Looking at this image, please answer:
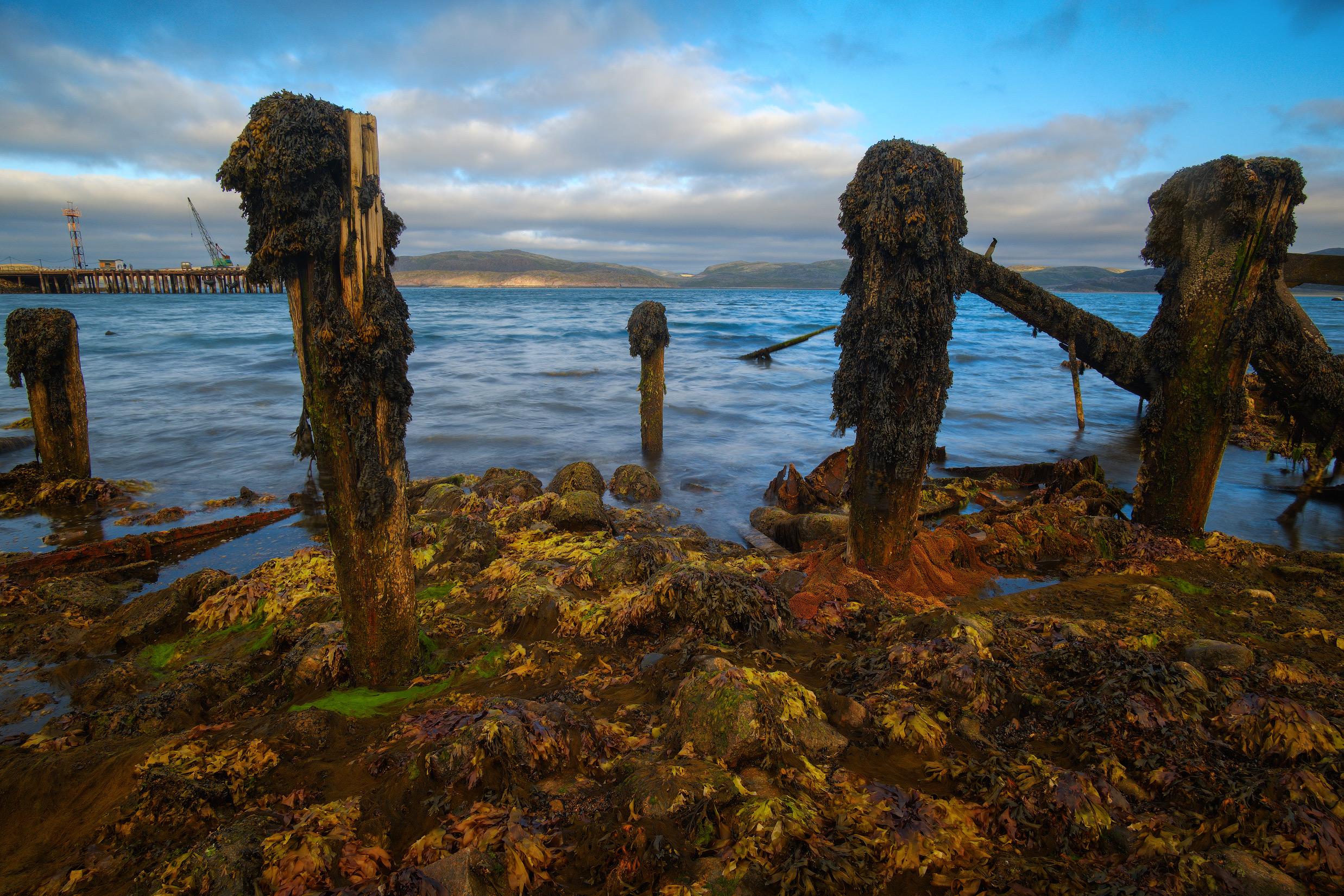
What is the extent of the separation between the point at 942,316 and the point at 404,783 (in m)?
5.04

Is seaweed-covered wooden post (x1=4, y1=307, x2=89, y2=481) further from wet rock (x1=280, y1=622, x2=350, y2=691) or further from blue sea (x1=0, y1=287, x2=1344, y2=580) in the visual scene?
wet rock (x1=280, y1=622, x2=350, y2=691)

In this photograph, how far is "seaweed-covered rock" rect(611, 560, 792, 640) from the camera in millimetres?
4652

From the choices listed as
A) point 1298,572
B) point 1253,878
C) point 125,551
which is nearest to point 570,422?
point 125,551

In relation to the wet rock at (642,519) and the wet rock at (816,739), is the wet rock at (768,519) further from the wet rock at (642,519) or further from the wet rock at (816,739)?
the wet rock at (816,739)

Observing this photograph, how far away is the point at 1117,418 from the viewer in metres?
17.3

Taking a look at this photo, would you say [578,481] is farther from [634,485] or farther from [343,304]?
[343,304]

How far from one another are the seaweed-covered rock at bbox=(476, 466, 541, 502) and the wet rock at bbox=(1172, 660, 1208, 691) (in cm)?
756

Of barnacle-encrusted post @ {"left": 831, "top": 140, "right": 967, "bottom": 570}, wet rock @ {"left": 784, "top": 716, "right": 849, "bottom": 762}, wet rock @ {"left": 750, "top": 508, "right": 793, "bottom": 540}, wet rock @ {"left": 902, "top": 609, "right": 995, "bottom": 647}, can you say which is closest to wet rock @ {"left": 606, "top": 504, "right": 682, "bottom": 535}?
wet rock @ {"left": 750, "top": 508, "right": 793, "bottom": 540}

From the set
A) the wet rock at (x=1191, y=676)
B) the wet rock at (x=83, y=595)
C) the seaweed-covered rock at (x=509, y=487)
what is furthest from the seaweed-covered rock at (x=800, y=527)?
the wet rock at (x=83, y=595)

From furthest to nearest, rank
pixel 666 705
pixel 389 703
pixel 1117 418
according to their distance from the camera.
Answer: pixel 1117 418, pixel 389 703, pixel 666 705

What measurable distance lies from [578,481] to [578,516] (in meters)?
2.00

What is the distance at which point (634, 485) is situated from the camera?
408 inches

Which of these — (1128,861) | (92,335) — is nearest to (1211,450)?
(1128,861)

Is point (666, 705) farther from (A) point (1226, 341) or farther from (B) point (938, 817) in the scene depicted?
(A) point (1226, 341)
